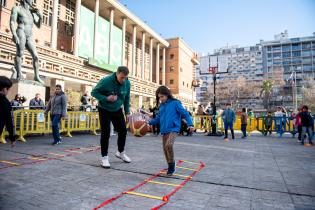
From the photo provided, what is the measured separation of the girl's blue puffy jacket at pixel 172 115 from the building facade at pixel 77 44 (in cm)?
1898

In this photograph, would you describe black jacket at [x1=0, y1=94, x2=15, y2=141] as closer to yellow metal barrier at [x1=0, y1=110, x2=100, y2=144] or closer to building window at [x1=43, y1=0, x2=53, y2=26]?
yellow metal barrier at [x1=0, y1=110, x2=100, y2=144]

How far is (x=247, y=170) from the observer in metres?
4.23

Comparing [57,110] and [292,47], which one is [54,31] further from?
[292,47]

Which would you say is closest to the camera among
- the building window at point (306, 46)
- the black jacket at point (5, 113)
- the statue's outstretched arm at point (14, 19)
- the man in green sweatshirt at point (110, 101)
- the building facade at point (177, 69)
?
the black jacket at point (5, 113)

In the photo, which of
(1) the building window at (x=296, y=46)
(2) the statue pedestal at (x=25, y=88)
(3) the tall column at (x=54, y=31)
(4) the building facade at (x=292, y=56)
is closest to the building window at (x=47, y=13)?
(3) the tall column at (x=54, y=31)

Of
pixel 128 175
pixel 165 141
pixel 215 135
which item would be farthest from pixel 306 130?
pixel 128 175

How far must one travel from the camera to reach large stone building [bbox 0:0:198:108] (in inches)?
876

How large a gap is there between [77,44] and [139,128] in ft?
86.7

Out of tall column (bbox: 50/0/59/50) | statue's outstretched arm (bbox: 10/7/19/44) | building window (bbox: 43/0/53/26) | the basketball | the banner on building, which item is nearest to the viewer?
the basketball

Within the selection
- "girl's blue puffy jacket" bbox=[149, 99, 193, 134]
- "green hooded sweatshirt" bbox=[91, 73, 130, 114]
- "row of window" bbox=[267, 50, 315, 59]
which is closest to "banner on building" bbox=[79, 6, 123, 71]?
"green hooded sweatshirt" bbox=[91, 73, 130, 114]

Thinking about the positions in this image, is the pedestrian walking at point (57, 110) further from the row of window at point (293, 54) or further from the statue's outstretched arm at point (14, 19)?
the row of window at point (293, 54)

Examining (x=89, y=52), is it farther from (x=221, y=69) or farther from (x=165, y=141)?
(x=165, y=141)

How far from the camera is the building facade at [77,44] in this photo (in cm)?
2222

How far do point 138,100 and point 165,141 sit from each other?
34.8 metres
